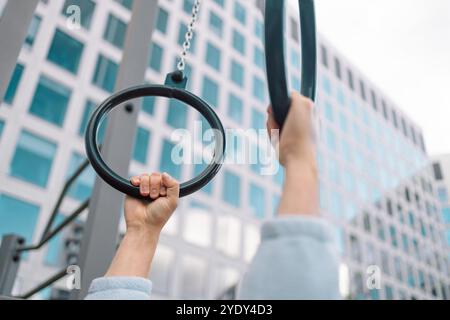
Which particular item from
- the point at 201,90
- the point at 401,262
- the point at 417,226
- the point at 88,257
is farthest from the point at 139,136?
the point at 417,226

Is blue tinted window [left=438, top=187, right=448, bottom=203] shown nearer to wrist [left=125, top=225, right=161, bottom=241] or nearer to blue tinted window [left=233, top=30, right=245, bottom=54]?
blue tinted window [left=233, top=30, right=245, bottom=54]

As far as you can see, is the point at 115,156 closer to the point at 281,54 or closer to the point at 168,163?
the point at 281,54

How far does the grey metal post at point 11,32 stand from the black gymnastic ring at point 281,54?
1.16 feet

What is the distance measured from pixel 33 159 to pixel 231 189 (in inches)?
→ 114

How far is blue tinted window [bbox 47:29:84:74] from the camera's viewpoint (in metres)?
5.63

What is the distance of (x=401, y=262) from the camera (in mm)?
10383

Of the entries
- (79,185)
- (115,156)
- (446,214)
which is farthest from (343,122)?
(115,156)

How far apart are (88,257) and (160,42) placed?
6457 millimetres

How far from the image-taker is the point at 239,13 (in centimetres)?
845

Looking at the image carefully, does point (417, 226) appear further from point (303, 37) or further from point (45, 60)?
point (303, 37)

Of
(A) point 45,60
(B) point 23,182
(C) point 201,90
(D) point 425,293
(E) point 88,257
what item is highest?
(C) point 201,90

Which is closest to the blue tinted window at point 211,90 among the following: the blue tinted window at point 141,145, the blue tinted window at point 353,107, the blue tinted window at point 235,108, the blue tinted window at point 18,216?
the blue tinted window at point 235,108

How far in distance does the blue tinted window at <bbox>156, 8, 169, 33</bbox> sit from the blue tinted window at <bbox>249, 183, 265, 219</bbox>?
8.92 ft

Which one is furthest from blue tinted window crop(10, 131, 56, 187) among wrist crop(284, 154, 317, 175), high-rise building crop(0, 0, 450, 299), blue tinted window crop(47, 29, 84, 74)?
wrist crop(284, 154, 317, 175)
